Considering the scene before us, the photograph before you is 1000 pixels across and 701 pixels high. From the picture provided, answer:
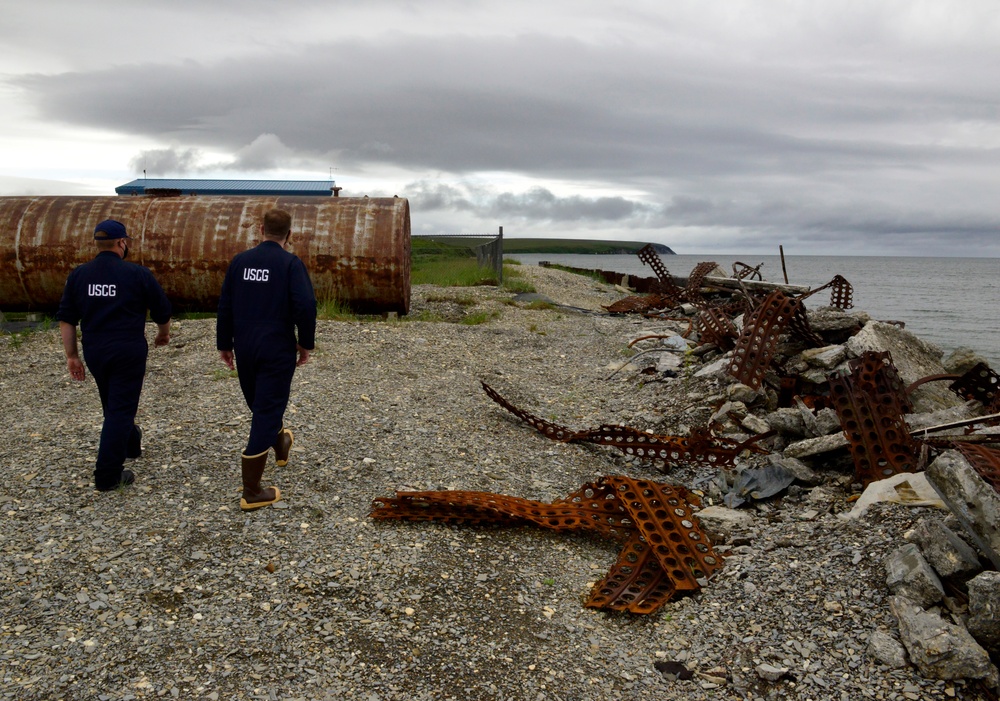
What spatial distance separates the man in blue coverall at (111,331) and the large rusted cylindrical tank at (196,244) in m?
6.59

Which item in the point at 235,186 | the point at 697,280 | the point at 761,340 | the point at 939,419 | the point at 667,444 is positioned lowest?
the point at 667,444

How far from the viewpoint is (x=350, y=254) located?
38.5 feet

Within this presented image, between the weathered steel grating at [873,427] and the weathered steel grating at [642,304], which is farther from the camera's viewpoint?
the weathered steel grating at [642,304]

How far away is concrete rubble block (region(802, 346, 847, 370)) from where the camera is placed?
810 centimetres

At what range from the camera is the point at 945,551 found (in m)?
3.65

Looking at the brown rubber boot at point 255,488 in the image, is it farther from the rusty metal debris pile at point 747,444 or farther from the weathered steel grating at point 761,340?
the weathered steel grating at point 761,340

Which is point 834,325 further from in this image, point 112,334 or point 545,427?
point 112,334

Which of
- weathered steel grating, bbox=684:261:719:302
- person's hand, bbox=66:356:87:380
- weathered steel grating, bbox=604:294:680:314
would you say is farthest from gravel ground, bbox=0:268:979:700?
weathered steel grating, bbox=684:261:719:302

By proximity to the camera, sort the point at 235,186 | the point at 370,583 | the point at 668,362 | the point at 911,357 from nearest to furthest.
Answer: the point at 370,583, the point at 911,357, the point at 668,362, the point at 235,186

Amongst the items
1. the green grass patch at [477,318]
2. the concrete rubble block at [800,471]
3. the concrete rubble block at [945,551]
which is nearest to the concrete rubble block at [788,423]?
the concrete rubble block at [800,471]

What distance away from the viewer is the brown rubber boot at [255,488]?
4.68 metres

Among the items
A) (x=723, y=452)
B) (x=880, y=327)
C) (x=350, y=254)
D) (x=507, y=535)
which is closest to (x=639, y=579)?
(x=507, y=535)

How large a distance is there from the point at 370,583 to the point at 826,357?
19.6ft

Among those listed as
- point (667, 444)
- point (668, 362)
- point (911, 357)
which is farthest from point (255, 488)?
point (911, 357)
